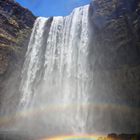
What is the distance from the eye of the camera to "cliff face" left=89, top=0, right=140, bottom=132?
2258 centimetres

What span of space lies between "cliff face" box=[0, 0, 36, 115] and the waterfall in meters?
1.12

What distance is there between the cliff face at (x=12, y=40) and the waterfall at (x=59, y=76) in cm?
112

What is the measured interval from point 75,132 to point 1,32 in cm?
1615

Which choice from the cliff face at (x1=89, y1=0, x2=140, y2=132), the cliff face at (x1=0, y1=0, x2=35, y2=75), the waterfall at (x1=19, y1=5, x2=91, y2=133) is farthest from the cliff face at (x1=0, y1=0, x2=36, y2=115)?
the cliff face at (x1=89, y1=0, x2=140, y2=132)

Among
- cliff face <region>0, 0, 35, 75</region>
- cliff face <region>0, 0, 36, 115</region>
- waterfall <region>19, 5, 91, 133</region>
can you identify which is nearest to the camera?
waterfall <region>19, 5, 91, 133</region>

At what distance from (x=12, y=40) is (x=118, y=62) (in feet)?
48.5

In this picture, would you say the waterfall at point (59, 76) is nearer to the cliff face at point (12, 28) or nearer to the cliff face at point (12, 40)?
the cliff face at point (12, 40)

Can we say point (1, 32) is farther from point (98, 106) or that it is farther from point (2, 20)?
point (98, 106)

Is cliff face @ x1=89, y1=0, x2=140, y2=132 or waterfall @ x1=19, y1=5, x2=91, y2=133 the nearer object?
cliff face @ x1=89, y1=0, x2=140, y2=132

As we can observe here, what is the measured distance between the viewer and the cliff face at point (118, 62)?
2258 cm

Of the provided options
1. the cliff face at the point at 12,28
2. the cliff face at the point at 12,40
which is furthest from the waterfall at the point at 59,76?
the cliff face at the point at 12,28

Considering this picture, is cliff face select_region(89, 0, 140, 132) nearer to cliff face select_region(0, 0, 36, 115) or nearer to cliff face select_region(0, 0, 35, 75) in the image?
cliff face select_region(0, 0, 36, 115)

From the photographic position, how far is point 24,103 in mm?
28484

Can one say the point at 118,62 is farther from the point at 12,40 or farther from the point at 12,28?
the point at 12,28
